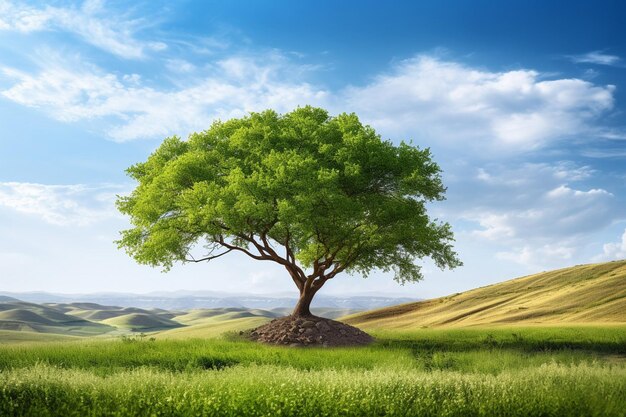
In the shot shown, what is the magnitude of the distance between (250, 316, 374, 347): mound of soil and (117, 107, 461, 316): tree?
7.86ft

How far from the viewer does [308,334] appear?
105 feet

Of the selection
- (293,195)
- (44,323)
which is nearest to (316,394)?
(293,195)

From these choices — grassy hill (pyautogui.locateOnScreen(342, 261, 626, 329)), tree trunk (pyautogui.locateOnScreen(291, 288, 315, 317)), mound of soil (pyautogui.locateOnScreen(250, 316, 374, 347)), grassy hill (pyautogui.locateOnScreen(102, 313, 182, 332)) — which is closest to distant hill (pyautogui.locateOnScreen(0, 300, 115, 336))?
grassy hill (pyautogui.locateOnScreen(102, 313, 182, 332))

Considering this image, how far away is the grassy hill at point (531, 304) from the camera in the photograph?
159 feet

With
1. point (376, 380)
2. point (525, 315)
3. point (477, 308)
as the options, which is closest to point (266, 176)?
point (376, 380)

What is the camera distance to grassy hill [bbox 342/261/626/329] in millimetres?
48344

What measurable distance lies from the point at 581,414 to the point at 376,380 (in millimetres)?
4326

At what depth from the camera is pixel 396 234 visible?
3438 cm

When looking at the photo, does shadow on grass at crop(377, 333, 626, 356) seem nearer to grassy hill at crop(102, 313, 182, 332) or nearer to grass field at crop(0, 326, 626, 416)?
grass field at crop(0, 326, 626, 416)

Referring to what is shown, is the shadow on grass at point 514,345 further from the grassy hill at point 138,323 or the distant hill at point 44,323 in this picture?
the grassy hill at point 138,323

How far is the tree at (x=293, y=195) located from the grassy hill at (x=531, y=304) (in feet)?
54.8

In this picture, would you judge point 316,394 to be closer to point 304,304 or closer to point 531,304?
point 304,304

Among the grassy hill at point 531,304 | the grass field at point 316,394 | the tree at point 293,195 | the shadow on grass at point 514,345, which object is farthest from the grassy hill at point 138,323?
A: the grass field at point 316,394

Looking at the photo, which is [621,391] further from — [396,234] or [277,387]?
[396,234]
